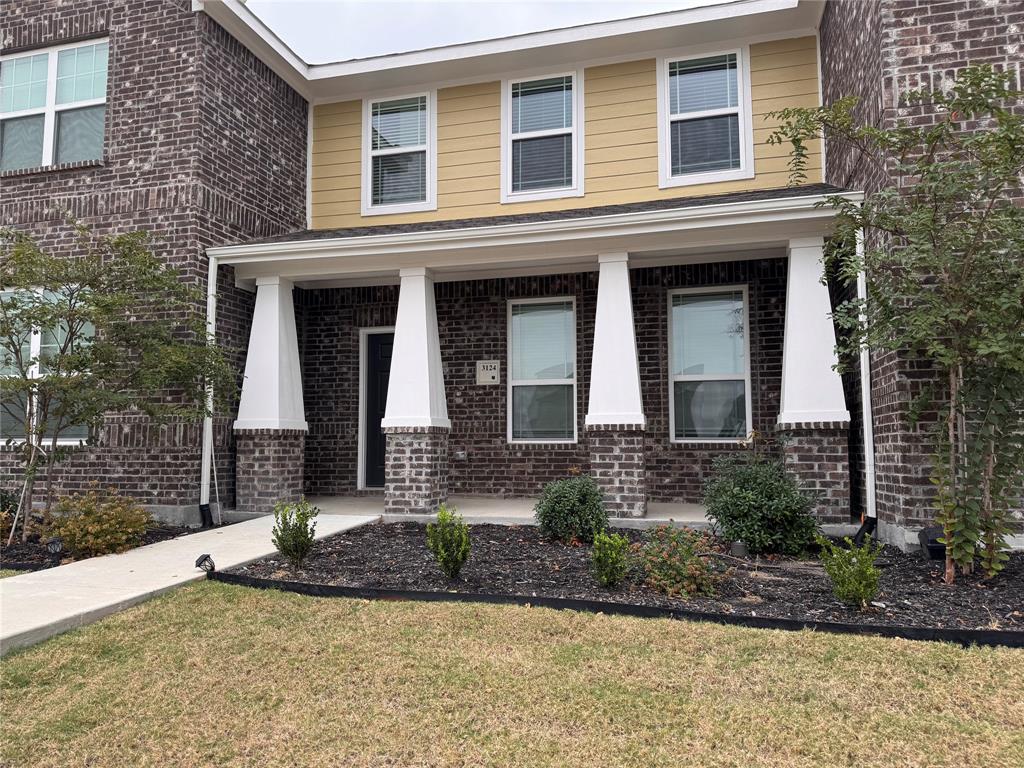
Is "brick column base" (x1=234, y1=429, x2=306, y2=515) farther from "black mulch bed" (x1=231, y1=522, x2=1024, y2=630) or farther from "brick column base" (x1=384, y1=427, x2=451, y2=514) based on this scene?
"black mulch bed" (x1=231, y1=522, x2=1024, y2=630)

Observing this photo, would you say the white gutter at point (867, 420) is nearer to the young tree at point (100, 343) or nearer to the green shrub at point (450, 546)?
the green shrub at point (450, 546)

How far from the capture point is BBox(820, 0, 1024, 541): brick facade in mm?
5980

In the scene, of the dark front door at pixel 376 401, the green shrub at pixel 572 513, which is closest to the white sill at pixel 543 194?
the dark front door at pixel 376 401

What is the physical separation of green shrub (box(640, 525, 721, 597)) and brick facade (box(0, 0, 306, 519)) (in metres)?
5.64

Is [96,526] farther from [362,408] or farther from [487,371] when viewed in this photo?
[487,371]

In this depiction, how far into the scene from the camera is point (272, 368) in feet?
27.9

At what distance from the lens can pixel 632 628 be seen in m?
4.13

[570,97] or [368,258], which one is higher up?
[570,97]

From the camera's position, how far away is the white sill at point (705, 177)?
8.99 metres

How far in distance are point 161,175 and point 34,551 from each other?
4476 mm

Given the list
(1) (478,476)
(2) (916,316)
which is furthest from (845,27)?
(1) (478,476)

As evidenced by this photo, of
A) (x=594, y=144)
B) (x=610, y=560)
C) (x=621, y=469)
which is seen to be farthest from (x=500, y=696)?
(x=594, y=144)

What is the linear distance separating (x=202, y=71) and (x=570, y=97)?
4658 mm

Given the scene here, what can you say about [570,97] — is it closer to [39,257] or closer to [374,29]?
[39,257]
